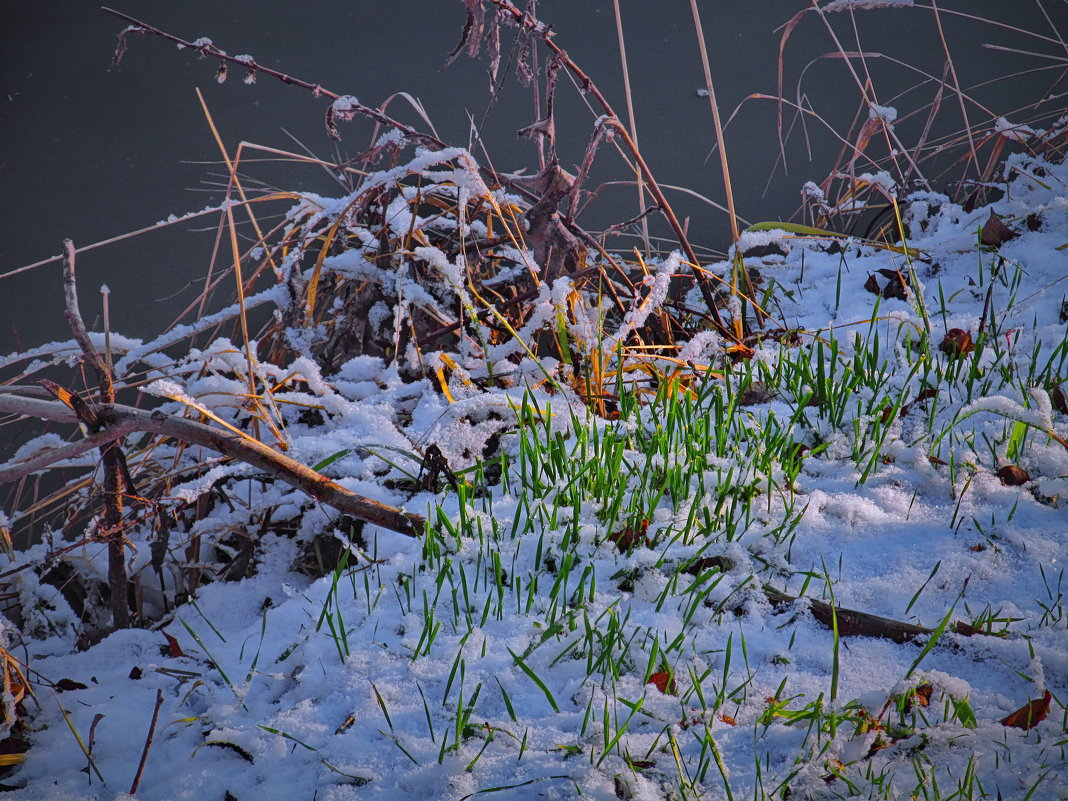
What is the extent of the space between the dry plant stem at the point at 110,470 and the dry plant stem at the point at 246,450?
0.04 meters

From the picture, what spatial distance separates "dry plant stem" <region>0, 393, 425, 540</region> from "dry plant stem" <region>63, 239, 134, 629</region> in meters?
0.04

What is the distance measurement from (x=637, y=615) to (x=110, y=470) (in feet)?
3.85

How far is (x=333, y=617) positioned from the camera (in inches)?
57.5

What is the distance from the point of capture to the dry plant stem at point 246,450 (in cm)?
151

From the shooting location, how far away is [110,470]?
5.29 ft

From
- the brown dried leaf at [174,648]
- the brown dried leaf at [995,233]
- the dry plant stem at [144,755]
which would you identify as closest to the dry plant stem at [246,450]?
the brown dried leaf at [174,648]

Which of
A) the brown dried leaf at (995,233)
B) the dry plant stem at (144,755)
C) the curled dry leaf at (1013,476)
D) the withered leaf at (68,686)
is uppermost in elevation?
the brown dried leaf at (995,233)

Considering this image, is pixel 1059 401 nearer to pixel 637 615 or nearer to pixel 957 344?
pixel 957 344

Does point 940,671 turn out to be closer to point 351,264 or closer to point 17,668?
point 17,668

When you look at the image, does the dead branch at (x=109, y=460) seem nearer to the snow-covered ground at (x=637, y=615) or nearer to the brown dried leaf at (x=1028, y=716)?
the snow-covered ground at (x=637, y=615)

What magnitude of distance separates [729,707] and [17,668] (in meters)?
1.18

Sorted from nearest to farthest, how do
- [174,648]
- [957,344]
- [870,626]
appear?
[870,626] → [174,648] → [957,344]

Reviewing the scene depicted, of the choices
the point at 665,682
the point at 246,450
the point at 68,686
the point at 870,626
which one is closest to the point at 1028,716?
the point at 870,626

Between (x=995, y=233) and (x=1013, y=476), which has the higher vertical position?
(x=995, y=233)
